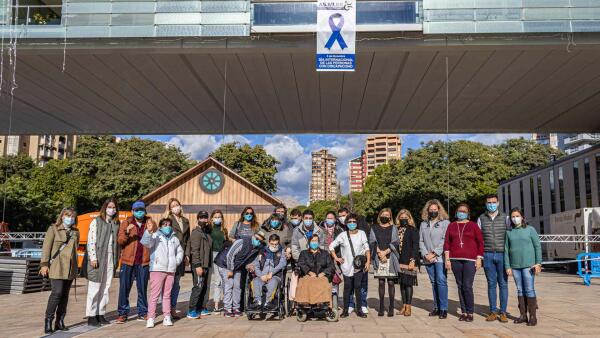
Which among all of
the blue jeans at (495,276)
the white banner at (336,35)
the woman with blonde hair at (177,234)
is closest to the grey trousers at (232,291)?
the woman with blonde hair at (177,234)

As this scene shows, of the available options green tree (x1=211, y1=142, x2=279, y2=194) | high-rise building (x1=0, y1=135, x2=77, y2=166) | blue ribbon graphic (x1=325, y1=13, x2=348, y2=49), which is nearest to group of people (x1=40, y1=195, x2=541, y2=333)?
blue ribbon graphic (x1=325, y1=13, x2=348, y2=49)

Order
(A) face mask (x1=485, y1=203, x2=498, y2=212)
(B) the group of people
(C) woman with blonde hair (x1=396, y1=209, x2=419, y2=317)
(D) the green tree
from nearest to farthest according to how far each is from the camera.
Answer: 1. (B) the group of people
2. (A) face mask (x1=485, y1=203, x2=498, y2=212)
3. (C) woman with blonde hair (x1=396, y1=209, x2=419, y2=317)
4. (D) the green tree

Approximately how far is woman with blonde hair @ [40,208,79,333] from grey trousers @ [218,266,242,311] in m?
2.30

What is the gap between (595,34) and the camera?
529 inches

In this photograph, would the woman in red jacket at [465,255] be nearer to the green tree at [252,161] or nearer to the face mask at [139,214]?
the face mask at [139,214]

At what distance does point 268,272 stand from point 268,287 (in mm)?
239

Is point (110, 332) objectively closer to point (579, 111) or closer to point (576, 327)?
point (576, 327)

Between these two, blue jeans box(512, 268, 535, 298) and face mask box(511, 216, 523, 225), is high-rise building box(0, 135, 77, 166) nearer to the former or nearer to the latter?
face mask box(511, 216, 523, 225)

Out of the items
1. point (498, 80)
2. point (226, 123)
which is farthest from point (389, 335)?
point (226, 123)

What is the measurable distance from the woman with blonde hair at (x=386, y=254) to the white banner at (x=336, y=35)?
19.5 feet

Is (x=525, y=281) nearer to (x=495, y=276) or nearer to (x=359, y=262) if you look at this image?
(x=495, y=276)

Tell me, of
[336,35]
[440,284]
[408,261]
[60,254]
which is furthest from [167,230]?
[336,35]

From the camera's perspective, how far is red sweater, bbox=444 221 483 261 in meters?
7.62

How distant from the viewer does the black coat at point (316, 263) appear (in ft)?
25.7
